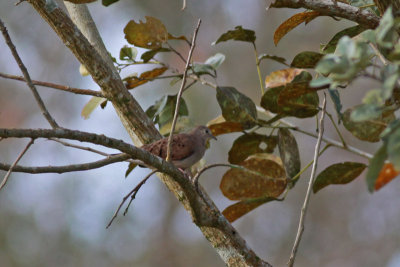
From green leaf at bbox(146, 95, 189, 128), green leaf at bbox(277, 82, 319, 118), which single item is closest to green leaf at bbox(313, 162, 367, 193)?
green leaf at bbox(277, 82, 319, 118)

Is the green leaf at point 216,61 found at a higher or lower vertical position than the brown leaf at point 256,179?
higher

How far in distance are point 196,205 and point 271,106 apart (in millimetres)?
522

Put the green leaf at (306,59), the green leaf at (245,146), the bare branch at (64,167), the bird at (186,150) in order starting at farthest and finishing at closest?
1. the bird at (186,150)
2. the green leaf at (245,146)
3. the green leaf at (306,59)
4. the bare branch at (64,167)

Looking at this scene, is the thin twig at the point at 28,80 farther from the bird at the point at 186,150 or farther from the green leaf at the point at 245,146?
the bird at the point at 186,150

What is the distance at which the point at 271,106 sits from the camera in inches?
88.7

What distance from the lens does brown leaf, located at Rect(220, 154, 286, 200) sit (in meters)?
2.29

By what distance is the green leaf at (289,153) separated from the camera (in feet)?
7.40

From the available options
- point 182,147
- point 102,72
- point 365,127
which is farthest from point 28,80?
point 182,147

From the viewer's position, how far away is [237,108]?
2338 mm

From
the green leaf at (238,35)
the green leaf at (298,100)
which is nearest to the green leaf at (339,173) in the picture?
the green leaf at (298,100)

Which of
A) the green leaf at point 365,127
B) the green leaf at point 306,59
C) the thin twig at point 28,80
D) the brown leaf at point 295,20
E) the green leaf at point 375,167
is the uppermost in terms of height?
the thin twig at point 28,80

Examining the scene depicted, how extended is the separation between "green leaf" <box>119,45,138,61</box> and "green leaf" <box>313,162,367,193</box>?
1226mm

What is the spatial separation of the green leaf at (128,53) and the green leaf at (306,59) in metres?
1.03

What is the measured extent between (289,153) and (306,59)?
431 mm
